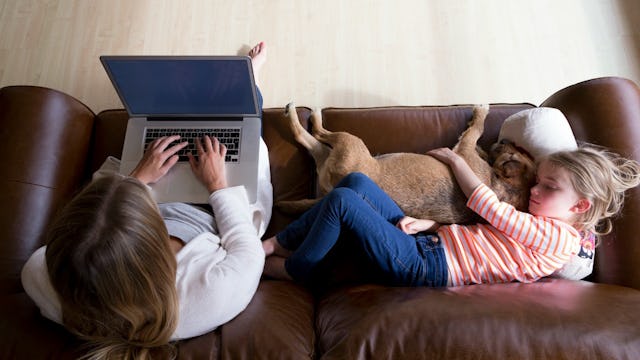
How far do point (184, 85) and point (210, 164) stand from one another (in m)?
0.35

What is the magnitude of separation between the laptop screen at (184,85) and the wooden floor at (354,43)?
0.74m

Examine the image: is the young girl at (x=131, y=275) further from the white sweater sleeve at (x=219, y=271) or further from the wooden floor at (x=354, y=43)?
the wooden floor at (x=354, y=43)

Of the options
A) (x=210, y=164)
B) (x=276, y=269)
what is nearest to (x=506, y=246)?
(x=276, y=269)

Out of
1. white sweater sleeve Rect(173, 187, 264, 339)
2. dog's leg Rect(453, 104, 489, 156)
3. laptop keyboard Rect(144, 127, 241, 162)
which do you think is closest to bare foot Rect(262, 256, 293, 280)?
white sweater sleeve Rect(173, 187, 264, 339)

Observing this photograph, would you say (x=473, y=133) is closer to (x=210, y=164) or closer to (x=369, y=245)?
(x=369, y=245)

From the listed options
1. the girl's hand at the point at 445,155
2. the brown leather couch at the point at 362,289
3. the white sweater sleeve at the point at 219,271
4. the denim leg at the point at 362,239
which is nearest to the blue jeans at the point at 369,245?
the denim leg at the point at 362,239

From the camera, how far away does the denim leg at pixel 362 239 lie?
1.54m

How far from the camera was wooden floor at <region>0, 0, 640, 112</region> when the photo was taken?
250cm

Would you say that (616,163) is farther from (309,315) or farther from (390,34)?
(390,34)

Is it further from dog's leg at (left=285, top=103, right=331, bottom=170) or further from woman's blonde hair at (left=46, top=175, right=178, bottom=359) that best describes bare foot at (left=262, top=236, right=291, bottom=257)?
woman's blonde hair at (left=46, top=175, right=178, bottom=359)

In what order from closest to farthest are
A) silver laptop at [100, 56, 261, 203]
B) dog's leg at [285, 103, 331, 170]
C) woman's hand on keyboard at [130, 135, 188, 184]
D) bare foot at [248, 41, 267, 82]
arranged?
silver laptop at [100, 56, 261, 203], woman's hand on keyboard at [130, 135, 188, 184], dog's leg at [285, 103, 331, 170], bare foot at [248, 41, 267, 82]

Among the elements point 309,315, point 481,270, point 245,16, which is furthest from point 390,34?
point 309,315

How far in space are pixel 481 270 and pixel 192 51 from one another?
2.15 meters

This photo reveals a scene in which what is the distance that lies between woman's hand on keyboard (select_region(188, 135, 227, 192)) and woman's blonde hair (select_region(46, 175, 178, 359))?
0.47m
